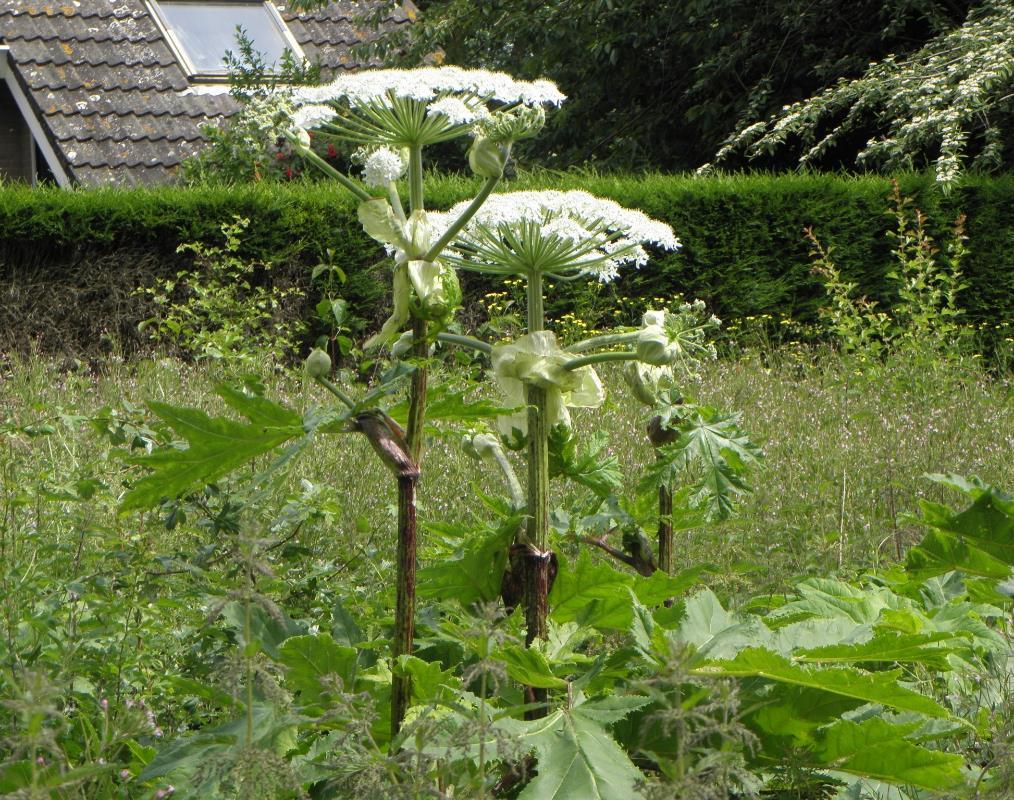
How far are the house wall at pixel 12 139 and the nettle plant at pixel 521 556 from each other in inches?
528

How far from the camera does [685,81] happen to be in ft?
44.7

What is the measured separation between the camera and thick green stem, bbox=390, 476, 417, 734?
1616mm

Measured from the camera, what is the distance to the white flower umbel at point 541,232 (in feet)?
5.86

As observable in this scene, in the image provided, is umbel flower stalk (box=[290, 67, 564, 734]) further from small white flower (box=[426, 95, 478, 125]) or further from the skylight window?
the skylight window

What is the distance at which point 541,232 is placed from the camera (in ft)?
5.86

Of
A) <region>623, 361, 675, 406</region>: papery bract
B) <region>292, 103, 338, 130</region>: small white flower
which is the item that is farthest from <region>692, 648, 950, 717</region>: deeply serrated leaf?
<region>292, 103, 338, 130</region>: small white flower

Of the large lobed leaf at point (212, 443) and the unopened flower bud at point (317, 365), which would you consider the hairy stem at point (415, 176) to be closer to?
the unopened flower bud at point (317, 365)

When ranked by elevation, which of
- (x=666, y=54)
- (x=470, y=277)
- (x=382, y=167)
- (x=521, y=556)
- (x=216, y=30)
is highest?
(x=216, y=30)

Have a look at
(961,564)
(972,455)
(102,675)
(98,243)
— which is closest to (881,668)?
(961,564)

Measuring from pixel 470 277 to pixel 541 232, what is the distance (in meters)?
7.19

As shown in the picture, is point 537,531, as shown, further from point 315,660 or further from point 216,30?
point 216,30

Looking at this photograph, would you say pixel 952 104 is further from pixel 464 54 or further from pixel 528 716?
pixel 528 716

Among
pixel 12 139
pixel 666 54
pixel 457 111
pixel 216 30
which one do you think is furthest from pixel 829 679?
pixel 12 139

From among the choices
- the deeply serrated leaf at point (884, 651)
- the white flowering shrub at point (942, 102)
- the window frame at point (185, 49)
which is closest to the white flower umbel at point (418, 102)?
the deeply serrated leaf at point (884, 651)
